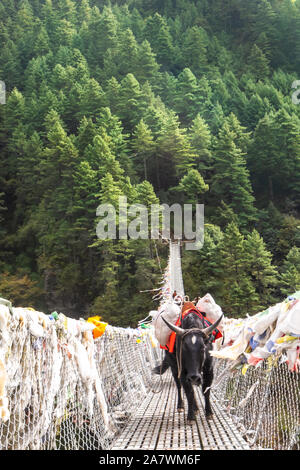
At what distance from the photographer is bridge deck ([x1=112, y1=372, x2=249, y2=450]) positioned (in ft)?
10.2

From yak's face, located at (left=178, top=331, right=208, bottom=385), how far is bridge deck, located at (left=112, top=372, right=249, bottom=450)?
0.36m

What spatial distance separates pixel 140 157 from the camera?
37844mm

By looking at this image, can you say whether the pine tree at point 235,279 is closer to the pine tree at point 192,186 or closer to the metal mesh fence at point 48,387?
the pine tree at point 192,186

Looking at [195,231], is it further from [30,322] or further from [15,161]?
[30,322]

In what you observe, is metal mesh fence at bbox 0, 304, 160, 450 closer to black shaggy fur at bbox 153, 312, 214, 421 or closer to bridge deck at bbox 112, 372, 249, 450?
bridge deck at bbox 112, 372, 249, 450

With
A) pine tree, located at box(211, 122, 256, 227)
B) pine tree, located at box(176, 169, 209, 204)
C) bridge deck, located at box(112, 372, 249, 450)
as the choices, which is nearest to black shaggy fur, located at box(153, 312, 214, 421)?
bridge deck, located at box(112, 372, 249, 450)

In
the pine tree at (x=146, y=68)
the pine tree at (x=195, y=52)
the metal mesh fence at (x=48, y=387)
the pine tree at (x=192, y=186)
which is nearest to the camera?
the metal mesh fence at (x=48, y=387)

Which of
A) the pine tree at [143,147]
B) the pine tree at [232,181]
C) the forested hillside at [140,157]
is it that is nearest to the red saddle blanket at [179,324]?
the forested hillside at [140,157]

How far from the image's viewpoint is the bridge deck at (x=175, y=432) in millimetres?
3121

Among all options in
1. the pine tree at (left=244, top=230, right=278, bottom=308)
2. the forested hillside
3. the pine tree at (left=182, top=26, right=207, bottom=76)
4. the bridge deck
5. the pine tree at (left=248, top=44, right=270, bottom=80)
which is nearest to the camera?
the bridge deck

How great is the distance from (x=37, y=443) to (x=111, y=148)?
34.3 metres

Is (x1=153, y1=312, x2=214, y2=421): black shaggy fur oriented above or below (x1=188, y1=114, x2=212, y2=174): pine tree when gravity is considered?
below

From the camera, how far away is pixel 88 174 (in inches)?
1235
